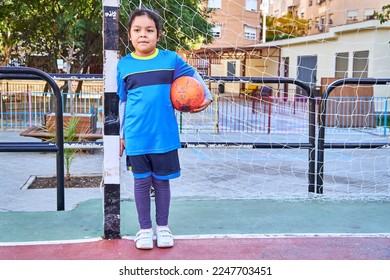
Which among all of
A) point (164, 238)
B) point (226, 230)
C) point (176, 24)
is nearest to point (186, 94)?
point (164, 238)

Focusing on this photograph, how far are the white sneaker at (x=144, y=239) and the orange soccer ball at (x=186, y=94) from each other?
0.91 m

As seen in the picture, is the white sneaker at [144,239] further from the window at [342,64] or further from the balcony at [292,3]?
the balcony at [292,3]

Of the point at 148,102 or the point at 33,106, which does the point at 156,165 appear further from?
the point at 33,106

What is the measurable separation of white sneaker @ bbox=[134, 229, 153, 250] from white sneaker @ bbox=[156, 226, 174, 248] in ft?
0.19

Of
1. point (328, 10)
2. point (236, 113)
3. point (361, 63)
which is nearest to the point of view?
point (236, 113)

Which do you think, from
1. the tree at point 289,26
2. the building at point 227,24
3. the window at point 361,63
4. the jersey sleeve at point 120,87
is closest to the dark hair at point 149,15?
the jersey sleeve at point 120,87

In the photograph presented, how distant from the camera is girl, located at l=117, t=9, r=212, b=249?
3477 millimetres

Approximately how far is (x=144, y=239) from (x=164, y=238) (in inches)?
5.6

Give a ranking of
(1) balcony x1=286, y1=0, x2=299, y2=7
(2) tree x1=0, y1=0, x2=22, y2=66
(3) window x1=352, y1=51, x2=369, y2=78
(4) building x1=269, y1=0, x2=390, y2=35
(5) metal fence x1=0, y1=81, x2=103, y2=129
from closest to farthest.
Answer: (5) metal fence x1=0, y1=81, x2=103, y2=129
(2) tree x1=0, y1=0, x2=22, y2=66
(3) window x1=352, y1=51, x2=369, y2=78
(4) building x1=269, y1=0, x2=390, y2=35
(1) balcony x1=286, y1=0, x2=299, y2=7

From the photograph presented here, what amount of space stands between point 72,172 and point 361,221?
5204 mm

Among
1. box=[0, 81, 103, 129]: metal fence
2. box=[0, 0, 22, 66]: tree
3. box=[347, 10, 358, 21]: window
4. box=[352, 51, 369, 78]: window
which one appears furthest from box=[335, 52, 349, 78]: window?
box=[0, 0, 22, 66]: tree

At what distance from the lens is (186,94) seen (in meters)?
3.49

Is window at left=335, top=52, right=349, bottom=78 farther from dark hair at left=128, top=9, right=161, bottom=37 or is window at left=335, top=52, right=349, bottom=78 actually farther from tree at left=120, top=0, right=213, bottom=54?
dark hair at left=128, top=9, right=161, bottom=37

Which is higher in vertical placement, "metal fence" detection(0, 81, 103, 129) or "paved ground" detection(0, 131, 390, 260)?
"metal fence" detection(0, 81, 103, 129)
